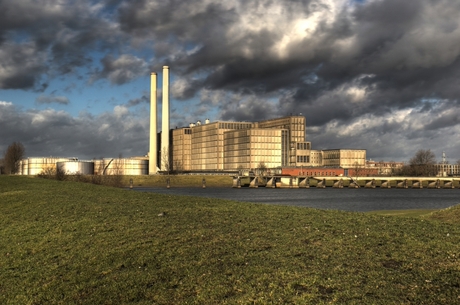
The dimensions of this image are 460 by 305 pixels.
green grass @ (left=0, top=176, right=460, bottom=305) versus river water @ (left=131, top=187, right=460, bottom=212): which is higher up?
green grass @ (left=0, top=176, right=460, bottom=305)

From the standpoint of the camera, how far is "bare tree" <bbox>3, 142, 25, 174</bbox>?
16975cm

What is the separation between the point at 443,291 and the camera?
34.1 feet

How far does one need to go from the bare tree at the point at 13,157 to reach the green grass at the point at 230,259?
535 ft

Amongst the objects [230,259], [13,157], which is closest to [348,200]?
[230,259]

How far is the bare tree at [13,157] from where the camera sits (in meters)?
170

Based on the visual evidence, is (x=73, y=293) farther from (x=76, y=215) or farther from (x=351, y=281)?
(x=76, y=215)

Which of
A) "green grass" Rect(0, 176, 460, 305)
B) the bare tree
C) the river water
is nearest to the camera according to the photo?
"green grass" Rect(0, 176, 460, 305)

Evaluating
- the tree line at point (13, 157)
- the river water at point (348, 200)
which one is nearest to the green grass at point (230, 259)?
the river water at point (348, 200)

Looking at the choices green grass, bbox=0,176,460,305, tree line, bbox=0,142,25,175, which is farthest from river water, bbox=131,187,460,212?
tree line, bbox=0,142,25,175

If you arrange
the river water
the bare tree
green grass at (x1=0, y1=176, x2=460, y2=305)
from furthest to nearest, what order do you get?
1. the bare tree
2. the river water
3. green grass at (x1=0, y1=176, x2=460, y2=305)

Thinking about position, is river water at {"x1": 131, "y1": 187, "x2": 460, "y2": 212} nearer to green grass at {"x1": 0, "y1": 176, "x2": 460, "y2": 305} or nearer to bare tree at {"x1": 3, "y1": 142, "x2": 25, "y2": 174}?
green grass at {"x1": 0, "y1": 176, "x2": 460, "y2": 305}

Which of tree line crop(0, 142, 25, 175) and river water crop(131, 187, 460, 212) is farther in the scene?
tree line crop(0, 142, 25, 175)

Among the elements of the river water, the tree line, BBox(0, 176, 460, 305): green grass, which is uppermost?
the tree line

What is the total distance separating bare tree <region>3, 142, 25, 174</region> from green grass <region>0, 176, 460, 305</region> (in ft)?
535
